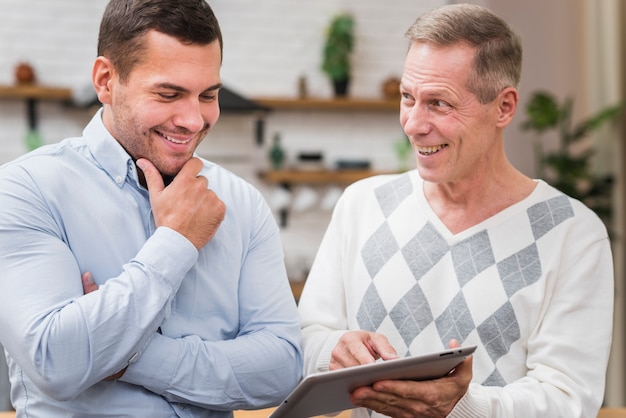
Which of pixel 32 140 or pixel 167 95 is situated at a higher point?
pixel 167 95

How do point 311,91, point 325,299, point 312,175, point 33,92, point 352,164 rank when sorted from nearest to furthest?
point 325,299
point 33,92
point 312,175
point 352,164
point 311,91

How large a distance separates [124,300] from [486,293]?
0.81 metres

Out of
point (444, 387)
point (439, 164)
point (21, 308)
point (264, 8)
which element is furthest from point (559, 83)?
point (21, 308)

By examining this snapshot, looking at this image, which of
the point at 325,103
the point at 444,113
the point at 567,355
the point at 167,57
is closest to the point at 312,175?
the point at 325,103

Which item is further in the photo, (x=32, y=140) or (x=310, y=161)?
(x=310, y=161)

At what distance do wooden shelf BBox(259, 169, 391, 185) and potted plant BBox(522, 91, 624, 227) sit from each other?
1055 millimetres

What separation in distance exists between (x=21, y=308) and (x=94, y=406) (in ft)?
0.76

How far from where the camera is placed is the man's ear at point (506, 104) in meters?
1.87

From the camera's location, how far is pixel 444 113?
1.83m

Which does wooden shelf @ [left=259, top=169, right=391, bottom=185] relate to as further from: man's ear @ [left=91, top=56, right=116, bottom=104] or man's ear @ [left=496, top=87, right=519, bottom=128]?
man's ear @ [left=91, top=56, right=116, bottom=104]

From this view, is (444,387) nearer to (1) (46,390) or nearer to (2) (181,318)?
(2) (181,318)

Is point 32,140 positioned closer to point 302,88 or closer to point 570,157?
point 302,88

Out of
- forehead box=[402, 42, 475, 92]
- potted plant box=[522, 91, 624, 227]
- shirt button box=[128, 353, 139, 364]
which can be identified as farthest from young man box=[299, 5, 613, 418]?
potted plant box=[522, 91, 624, 227]

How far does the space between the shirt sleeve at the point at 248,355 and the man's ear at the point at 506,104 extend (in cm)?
57
